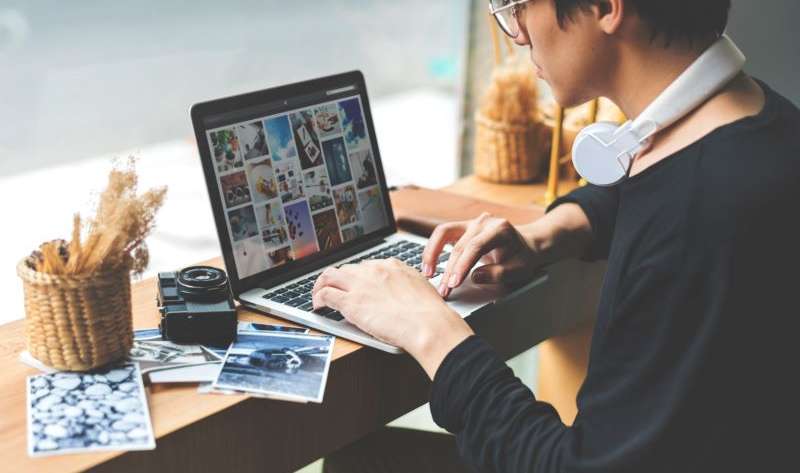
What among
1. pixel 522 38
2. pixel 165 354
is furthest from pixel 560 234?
pixel 165 354

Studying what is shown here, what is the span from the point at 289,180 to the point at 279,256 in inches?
4.4

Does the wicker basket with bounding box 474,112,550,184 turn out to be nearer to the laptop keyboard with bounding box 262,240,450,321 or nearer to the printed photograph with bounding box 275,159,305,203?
the laptop keyboard with bounding box 262,240,450,321

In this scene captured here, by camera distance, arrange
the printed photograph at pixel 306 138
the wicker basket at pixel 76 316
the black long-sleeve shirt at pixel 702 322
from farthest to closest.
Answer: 1. the printed photograph at pixel 306 138
2. the wicker basket at pixel 76 316
3. the black long-sleeve shirt at pixel 702 322

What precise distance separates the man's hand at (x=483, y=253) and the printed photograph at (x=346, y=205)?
141 mm

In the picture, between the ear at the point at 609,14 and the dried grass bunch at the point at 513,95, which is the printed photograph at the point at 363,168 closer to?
the ear at the point at 609,14

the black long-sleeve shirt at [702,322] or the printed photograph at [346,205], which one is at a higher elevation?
the printed photograph at [346,205]

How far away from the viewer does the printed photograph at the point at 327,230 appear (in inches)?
49.6

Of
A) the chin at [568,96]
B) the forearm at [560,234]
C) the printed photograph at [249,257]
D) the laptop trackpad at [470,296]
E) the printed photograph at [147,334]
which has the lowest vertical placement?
the laptop trackpad at [470,296]

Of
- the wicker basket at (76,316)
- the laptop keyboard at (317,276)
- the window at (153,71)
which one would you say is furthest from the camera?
the window at (153,71)

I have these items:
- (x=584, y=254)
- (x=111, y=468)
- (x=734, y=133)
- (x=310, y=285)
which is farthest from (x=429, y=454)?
(x=734, y=133)

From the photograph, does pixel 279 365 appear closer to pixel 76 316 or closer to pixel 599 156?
pixel 76 316

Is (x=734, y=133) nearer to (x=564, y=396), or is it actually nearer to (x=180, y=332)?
(x=180, y=332)

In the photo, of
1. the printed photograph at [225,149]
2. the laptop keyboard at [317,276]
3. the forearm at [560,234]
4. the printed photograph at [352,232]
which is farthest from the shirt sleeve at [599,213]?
the printed photograph at [225,149]

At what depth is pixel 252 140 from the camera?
118 cm
